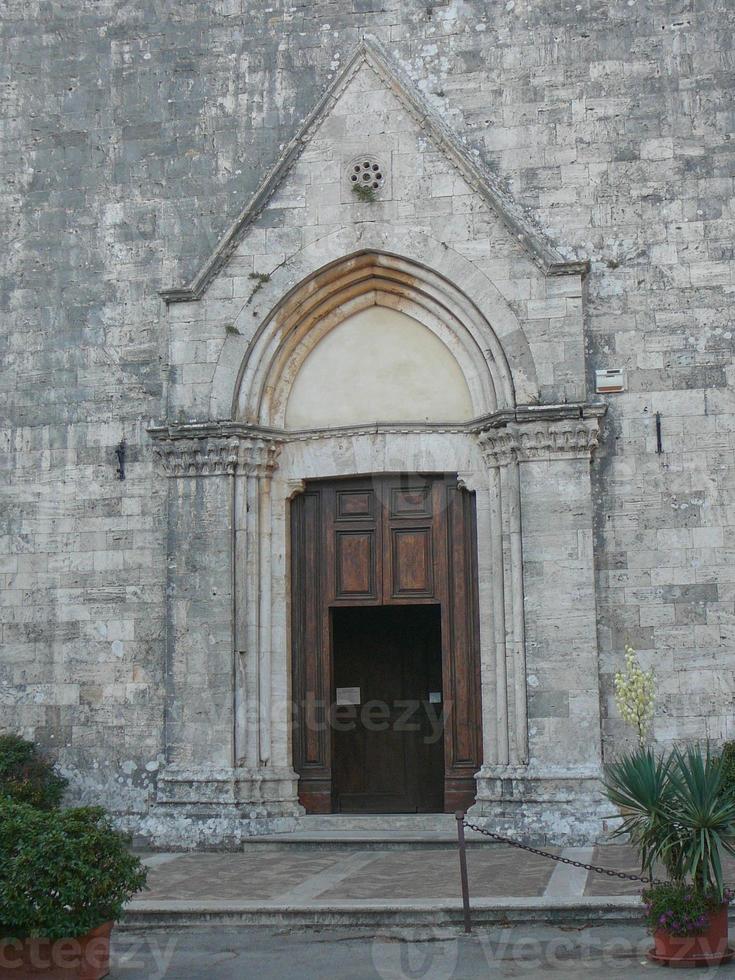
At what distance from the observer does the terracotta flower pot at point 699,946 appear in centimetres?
734

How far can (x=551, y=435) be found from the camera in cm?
1241

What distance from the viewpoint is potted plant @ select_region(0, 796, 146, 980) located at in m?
7.05

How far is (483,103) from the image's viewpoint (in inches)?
526

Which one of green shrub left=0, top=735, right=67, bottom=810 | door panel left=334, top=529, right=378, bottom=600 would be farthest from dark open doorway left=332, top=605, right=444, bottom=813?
green shrub left=0, top=735, right=67, bottom=810

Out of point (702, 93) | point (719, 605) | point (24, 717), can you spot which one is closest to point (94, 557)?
point (24, 717)

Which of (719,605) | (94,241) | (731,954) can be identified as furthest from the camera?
(94,241)

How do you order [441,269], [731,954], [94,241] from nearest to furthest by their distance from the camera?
[731,954] → [441,269] → [94,241]

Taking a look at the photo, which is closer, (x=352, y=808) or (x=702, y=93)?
(x=702, y=93)

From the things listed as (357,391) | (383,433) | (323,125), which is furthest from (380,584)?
(323,125)

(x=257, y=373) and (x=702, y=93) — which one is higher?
(x=702, y=93)

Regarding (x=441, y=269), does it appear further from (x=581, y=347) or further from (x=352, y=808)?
(x=352, y=808)

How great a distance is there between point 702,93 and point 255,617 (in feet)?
22.7

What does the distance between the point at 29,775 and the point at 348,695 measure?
146 inches

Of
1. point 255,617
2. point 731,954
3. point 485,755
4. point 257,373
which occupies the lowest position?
point 731,954
